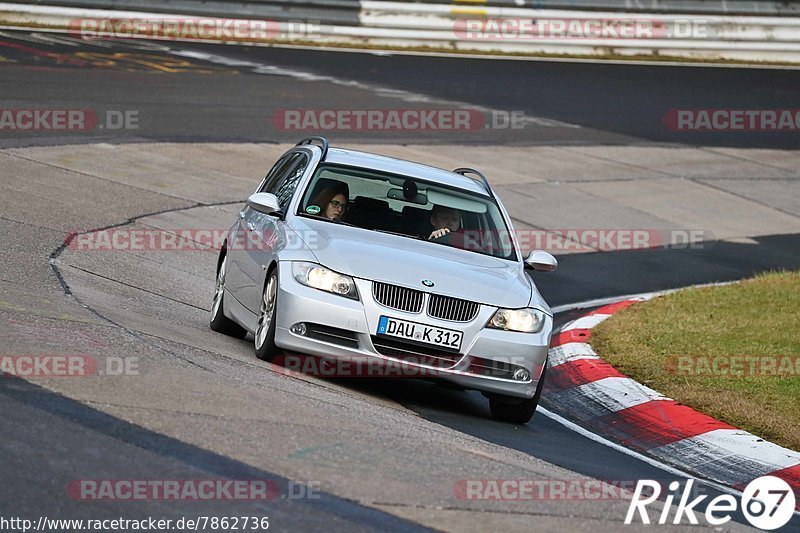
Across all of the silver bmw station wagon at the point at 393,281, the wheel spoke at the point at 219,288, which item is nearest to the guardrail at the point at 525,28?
the wheel spoke at the point at 219,288

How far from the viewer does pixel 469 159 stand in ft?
68.3

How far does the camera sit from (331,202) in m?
9.92

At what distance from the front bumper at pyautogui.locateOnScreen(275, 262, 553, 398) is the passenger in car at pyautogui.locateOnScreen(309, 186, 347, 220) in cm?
100

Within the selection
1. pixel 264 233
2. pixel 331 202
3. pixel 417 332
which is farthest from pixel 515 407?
pixel 264 233

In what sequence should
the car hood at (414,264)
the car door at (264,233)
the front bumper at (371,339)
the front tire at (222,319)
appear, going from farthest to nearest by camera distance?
the front tire at (222,319) → the car door at (264,233) → the car hood at (414,264) → the front bumper at (371,339)

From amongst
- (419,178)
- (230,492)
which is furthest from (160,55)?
(230,492)

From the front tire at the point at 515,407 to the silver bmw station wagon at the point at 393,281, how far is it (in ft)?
0.04

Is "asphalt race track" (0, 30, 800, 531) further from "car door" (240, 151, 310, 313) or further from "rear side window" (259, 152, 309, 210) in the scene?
"rear side window" (259, 152, 309, 210)

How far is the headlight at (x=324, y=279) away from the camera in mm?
8719

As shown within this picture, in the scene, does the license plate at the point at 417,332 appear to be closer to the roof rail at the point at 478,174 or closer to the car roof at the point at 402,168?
the car roof at the point at 402,168

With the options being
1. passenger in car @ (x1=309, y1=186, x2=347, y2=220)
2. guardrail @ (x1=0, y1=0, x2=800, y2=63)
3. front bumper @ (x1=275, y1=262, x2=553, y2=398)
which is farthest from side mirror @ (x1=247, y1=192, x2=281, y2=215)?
guardrail @ (x1=0, y1=0, x2=800, y2=63)

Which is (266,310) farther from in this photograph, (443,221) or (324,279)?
(443,221)

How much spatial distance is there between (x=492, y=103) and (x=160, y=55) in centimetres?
616

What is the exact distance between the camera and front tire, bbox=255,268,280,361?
8.95 meters
